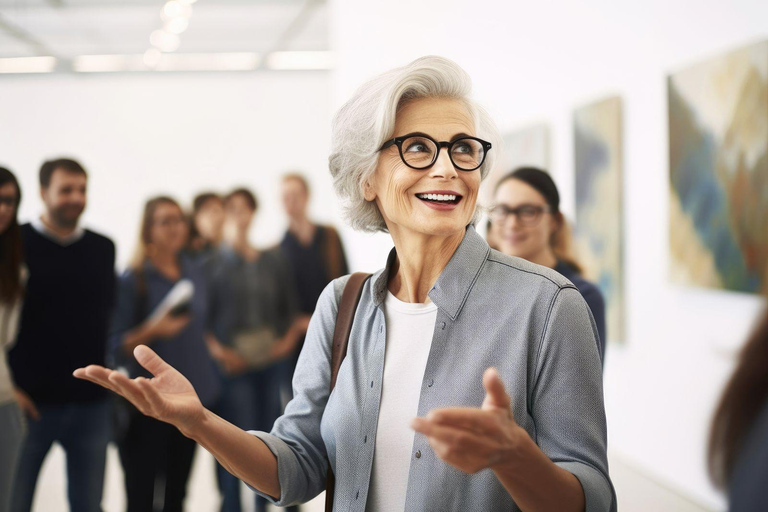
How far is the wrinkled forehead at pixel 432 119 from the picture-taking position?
1481mm

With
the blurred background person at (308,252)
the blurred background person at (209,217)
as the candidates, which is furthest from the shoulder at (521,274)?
the blurred background person at (209,217)

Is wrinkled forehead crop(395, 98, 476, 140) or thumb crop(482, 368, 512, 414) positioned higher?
wrinkled forehead crop(395, 98, 476, 140)

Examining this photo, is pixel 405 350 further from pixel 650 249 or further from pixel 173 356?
pixel 650 249

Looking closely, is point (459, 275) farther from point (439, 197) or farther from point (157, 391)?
point (157, 391)

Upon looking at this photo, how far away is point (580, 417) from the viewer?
1265mm

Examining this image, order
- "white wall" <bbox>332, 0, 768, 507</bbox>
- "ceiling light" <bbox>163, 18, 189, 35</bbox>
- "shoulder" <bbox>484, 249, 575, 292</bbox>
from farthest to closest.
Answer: "ceiling light" <bbox>163, 18, 189, 35</bbox>, "white wall" <bbox>332, 0, 768, 507</bbox>, "shoulder" <bbox>484, 249, 575, 292</bbox>

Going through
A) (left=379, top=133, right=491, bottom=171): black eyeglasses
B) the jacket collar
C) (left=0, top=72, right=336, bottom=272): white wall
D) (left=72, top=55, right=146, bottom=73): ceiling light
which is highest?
(left=72, top=55, right=146, bottom=73): ceiling light

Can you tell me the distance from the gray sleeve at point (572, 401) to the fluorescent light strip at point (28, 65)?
10.5m

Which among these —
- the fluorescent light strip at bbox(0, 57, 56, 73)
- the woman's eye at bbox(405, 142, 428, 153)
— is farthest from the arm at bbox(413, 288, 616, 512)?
the fluorescent light strip at bbox(0, 57, 56, 73)

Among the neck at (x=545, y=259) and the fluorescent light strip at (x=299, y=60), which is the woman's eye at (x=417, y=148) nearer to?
the neck at (x=545, y=259)

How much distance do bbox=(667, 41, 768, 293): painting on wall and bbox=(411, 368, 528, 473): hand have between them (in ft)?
8.60

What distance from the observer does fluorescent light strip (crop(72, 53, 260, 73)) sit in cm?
1049

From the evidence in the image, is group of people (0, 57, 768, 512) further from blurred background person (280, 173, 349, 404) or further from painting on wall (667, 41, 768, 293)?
blurred background person (280, 173, 349, 404)

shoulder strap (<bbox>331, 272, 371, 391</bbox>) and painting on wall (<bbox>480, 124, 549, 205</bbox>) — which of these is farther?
painting on wall (<bbox>480, 124, 549, 205</bbox>)
